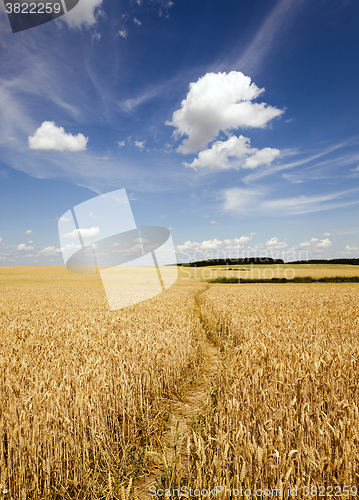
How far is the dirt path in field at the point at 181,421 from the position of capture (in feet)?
9.25

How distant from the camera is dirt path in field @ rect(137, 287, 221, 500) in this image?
2820 millimetres

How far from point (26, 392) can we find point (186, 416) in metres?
2.64

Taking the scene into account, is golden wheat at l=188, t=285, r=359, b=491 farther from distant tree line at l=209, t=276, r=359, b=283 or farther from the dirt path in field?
distant tree line at l=209, t=276, r=359, b=283

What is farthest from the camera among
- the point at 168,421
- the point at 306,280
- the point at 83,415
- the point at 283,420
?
the point at 306,280

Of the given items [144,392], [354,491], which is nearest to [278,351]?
[144,392]

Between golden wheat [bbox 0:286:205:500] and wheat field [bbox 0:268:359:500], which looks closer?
wheat field [bbox 0:268:359:500]

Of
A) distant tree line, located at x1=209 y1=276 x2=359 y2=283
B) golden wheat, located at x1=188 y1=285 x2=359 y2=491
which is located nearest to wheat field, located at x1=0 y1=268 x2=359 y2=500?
golden wheat, located at x1=188 y1=285 x2=359 y2=491

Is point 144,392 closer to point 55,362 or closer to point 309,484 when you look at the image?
point 55,362

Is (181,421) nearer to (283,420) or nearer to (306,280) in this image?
(283,420)

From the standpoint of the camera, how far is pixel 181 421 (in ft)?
13.7

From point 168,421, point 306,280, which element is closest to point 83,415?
point 168,421

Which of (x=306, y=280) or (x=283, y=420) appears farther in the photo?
(x=306, y=280)

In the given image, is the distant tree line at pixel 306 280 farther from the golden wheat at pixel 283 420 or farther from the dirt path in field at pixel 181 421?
the golden wheat at pixel 283 420

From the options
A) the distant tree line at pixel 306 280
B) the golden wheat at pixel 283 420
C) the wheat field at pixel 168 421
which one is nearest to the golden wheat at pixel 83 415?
the wheat field at pixel 168 421
